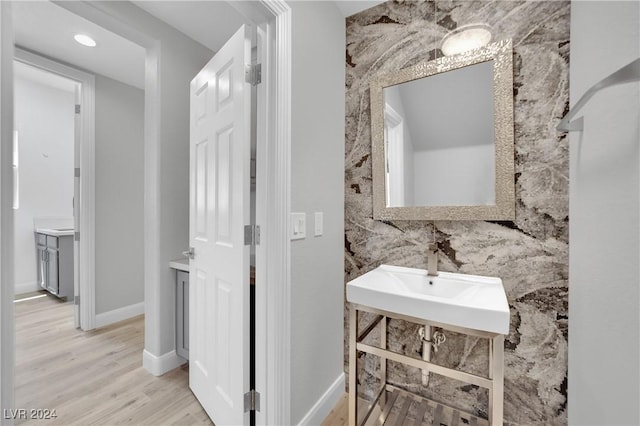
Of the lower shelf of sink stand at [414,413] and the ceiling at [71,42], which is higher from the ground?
the ceiling at [71,42]

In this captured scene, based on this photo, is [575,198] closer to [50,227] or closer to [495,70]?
[495,70]

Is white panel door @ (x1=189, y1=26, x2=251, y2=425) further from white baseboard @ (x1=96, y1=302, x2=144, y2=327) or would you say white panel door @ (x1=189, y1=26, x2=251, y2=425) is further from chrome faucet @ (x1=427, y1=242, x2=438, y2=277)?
white baseboard @ (x1=96, y1=302, x2=144, y2=327)

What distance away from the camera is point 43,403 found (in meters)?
1.65

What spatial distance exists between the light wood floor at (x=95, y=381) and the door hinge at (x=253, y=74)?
185 centimetres

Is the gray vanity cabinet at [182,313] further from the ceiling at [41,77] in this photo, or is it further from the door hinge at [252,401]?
the ceiling at [41,77]

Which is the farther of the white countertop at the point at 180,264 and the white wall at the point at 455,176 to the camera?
the white countertop at the point at 180,264

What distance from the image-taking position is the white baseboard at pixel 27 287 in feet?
11.5

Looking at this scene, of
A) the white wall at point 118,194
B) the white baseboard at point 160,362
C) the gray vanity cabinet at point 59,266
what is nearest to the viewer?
the white baseboard at point 160,362

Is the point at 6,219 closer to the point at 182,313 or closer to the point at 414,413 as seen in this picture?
the point at 182,313

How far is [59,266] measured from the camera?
3.29m

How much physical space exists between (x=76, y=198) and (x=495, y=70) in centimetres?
356

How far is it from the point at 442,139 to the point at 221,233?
51.6 inches

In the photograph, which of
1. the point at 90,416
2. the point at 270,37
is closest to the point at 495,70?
the point at 270,37

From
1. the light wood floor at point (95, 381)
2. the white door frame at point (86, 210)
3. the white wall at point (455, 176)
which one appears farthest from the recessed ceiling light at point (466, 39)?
the white door frame at point (86, 210)
